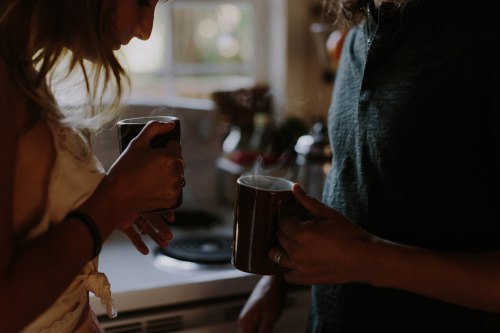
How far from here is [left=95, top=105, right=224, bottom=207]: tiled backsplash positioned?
171cm

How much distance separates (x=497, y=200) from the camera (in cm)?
75

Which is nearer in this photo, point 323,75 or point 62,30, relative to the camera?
point 62,30

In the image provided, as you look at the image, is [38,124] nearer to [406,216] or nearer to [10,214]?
[10,214]

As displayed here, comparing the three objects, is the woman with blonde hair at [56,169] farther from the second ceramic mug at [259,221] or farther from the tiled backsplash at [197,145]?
the tiled backsplash at [197,145]

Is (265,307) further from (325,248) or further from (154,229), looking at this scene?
(325,248)

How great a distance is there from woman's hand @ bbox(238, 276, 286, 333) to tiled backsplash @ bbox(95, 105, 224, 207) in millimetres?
697

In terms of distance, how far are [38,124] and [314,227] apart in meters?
0.35

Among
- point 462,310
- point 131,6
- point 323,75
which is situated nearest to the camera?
point 131,6

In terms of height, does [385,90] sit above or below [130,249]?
above

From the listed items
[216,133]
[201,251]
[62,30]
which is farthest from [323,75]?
[62,30]

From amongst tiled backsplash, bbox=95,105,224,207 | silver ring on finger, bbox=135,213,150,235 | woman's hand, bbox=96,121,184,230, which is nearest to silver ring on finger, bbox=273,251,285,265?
woman's hand, bbox=96,121,184,230

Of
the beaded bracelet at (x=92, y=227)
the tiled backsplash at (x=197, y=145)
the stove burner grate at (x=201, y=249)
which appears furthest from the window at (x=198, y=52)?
the beaded bracelet at (x=92, y=227)

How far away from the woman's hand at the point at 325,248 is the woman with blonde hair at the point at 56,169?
0.16 m

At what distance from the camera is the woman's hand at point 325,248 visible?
735 mm
